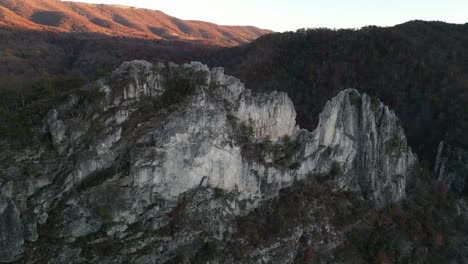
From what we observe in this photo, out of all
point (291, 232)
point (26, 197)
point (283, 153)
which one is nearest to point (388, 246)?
point (291, 232)

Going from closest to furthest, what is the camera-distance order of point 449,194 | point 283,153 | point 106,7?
point 283,153 < point 449,194 < point 106,7

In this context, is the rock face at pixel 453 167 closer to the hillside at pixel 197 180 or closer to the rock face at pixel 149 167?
the hillside at pixel 197 180

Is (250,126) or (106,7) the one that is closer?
(250,126)

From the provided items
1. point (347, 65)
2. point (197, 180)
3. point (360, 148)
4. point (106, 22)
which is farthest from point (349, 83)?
point (106, 22)

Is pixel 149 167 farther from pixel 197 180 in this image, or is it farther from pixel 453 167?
pixel 453 167

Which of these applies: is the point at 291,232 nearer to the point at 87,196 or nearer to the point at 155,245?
the point at 155,245

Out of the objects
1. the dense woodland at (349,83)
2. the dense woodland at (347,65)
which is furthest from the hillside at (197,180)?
the dense woodland at (347,65)

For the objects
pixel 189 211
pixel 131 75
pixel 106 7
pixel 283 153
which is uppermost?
pixel 106 7
